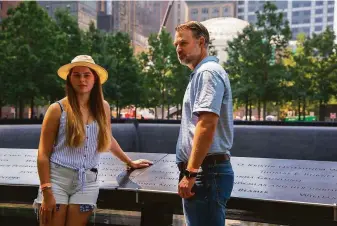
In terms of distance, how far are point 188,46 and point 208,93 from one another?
348mm

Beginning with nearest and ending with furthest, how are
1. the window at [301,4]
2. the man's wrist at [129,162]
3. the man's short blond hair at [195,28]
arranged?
the man's short blond hair at [195,28] < the man's wrist at [129,162] < the window at [301,4]

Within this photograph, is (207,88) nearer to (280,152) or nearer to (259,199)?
(259,199)

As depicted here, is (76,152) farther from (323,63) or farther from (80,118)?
(323,63)

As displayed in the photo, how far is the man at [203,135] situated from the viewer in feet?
6.92

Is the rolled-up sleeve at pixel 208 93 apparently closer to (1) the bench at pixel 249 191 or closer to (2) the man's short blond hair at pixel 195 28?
(2) the man's short blond hair at pixel 195 28

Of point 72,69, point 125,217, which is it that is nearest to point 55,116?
point 72,69

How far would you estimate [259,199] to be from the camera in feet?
9.54

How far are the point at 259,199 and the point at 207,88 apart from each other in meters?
1.19

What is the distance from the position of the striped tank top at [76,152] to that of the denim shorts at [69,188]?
0.10 ft

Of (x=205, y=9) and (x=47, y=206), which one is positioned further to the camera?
(x=205, y=9)

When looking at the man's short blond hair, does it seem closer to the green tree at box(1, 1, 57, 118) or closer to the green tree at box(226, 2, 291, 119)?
the green tree at box(1, 1, 57, 118)

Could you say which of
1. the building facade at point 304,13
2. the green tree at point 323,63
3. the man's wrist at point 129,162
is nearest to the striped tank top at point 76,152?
the man's wrist at point 129,162

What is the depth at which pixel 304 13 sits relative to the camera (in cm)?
12781

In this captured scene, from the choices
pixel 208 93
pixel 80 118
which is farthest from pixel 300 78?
pixel 208 93
